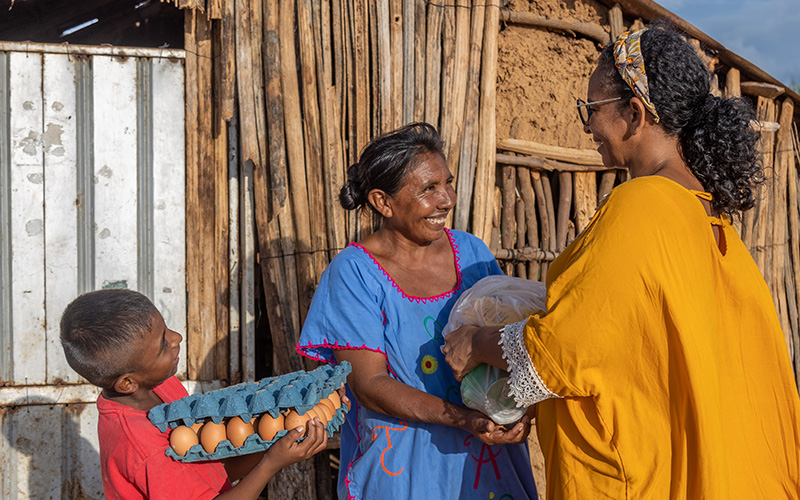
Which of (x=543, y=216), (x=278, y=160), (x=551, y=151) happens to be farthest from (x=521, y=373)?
(x=551, y=151)

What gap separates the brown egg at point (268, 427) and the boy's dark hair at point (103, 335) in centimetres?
44

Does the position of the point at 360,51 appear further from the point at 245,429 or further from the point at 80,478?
the point at 80,478

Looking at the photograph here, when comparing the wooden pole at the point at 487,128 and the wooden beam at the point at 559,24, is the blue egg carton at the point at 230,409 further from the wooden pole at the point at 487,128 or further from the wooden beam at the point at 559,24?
the wooden beam at the point at 559,24

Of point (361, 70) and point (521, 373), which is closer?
point (521, 373)

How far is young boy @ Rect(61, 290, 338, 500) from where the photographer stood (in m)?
1.85

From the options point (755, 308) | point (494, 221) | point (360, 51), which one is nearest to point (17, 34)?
point (360, 51)

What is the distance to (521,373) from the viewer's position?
5.84ft

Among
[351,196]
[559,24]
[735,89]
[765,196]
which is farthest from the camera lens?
[765,196]

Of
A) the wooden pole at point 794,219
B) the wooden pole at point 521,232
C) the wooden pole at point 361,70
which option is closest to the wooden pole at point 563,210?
the wooden pole at point 521,232

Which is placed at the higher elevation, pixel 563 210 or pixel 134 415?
pixel 563 210

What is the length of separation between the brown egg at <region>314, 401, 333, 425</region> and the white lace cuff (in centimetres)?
55

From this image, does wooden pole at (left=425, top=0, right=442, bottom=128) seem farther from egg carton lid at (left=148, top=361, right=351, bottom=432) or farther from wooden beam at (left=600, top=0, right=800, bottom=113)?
egg carton lid at (left=148, top=361, right=351, bottom=432)

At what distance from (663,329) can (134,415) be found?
1.52 m

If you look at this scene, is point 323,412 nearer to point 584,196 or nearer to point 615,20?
point 584,196
